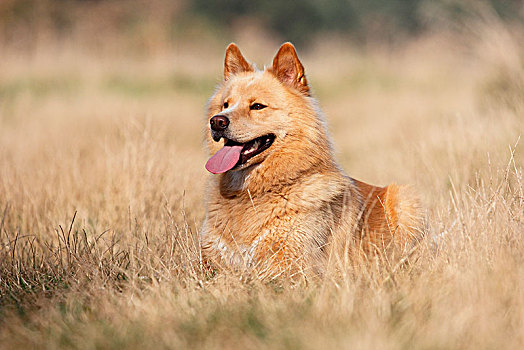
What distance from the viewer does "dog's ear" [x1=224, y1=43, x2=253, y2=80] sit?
172 inches

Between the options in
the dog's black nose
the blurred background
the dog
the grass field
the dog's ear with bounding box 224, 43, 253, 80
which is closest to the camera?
the grass field

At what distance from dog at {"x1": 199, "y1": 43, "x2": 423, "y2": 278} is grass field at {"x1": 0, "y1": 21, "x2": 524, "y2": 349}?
0.25 meters

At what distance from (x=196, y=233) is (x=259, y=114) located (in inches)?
46.7

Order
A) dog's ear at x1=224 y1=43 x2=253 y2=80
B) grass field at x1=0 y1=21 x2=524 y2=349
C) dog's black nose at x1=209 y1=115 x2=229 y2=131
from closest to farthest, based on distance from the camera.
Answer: grass field at x1=0 y1=21 x2=524 y2=349 < dog's black nose at x1=209 y1=115 x2=229 y2=131 < dog's ear at x1=224 y1=43 x2=253 y2=80

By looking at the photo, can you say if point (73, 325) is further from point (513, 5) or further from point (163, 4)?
point (513, 5)

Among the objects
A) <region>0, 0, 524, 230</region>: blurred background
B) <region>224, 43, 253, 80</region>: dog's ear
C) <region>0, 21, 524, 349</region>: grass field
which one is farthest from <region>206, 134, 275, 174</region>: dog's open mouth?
<region>0, 0, 524, 230</region>: blurred background

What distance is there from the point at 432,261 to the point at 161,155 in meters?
3.12

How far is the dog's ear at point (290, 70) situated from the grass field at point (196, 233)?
74 cm

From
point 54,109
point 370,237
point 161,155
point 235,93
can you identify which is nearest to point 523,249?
point 370,237

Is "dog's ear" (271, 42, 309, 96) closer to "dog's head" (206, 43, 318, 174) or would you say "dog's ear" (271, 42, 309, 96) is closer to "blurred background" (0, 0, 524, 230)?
"dog's head" (206, 43, 318, 174)

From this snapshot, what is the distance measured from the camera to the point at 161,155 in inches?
220

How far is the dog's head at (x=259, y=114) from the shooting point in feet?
12.5

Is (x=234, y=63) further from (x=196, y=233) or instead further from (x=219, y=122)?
(x=196, y=233)

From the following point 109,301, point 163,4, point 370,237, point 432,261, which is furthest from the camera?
point 163,4
